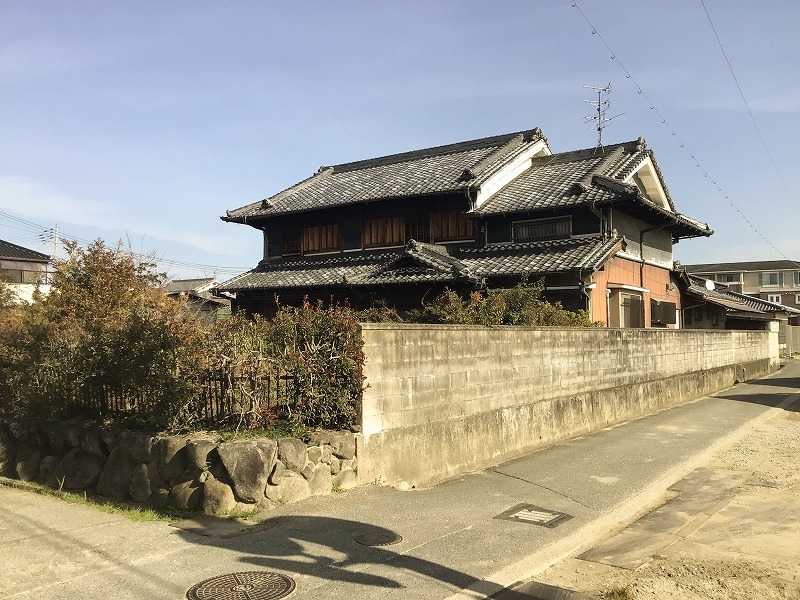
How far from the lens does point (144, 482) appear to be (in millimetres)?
7461

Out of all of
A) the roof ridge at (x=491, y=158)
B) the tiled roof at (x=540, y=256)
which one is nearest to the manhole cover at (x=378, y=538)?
the tiled roof at (x=540, y=256)

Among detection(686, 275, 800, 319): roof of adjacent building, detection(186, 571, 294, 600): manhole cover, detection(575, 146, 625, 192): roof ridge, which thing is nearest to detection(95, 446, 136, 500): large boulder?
detection(186, 571, 294, 600): manhole cover

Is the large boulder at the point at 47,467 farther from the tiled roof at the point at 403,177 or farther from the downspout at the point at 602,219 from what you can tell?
the downspout at the point at 602,219

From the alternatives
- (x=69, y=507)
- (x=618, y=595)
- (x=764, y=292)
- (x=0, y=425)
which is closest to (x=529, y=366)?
(x=618, y=595)

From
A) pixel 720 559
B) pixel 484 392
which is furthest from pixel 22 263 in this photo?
pixel 720 559

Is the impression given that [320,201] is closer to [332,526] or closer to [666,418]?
[666,418]

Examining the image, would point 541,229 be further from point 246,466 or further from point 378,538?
point 378,538

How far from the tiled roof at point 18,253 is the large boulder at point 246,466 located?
36.2m

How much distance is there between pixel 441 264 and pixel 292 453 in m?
11.8

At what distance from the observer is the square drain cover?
681 cm

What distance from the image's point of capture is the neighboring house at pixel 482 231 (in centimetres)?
1841

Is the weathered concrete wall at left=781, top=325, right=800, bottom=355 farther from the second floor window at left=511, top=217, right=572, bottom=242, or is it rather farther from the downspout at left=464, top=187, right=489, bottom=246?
the downspout at left=464, top=187, right=489, bottom=246

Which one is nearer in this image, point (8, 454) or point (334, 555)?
point (334, 555)

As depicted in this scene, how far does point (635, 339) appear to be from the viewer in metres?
16.0
